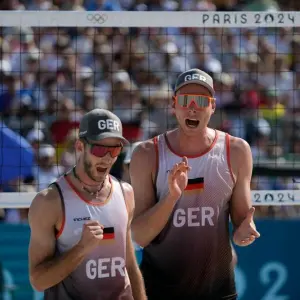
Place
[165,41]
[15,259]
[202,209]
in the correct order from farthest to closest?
[165,41], [15,259], [202,209]

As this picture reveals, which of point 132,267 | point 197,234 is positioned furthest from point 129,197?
point 197,234

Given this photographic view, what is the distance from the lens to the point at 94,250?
171 inches

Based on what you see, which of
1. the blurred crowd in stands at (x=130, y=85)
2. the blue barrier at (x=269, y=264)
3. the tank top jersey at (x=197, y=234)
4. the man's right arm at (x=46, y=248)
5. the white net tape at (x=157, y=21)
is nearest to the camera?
the man's right arm at (x=46, y=248)

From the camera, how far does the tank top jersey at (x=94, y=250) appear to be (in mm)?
4266

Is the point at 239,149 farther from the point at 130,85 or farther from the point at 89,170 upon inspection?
the point at 130,85

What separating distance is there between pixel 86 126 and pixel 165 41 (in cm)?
726

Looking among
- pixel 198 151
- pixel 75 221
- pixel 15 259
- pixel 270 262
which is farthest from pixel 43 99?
pixel 75 221

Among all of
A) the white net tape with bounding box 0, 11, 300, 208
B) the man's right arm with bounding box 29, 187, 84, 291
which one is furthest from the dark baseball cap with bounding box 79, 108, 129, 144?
the white net tape with bounding box 0, 11, 300, 208

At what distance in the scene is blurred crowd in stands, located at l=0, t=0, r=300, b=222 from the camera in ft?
30.8

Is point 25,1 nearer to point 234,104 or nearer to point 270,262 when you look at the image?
point 234,104

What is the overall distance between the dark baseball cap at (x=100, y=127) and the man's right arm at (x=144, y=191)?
0.57 m

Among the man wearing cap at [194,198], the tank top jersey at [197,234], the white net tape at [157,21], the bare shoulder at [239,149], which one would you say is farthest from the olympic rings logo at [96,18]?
the bare shoulder at [239,149]

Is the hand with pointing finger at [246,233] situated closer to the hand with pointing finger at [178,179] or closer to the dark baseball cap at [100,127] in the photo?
the hand with pointing finger at [178,179]

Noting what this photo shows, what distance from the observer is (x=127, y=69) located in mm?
10961
